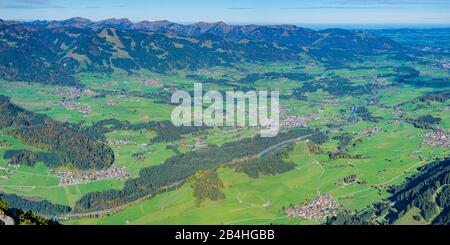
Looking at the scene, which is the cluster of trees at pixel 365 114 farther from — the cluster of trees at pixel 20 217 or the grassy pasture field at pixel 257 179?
the cluster of trees at pixel 20 217

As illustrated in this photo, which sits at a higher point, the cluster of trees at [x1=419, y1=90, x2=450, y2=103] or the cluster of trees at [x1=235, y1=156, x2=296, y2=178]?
the cluster of trees at [x1=419, y1=90, x2=450, y2=103]

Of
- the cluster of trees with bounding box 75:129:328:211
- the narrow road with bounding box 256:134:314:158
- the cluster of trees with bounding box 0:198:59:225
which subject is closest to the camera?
the cluster of trees with bounding box 0:198:59:225

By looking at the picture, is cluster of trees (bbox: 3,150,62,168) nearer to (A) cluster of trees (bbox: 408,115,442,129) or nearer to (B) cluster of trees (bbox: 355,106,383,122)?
(B) cluster of trees (bbox: 355,106,383,122)

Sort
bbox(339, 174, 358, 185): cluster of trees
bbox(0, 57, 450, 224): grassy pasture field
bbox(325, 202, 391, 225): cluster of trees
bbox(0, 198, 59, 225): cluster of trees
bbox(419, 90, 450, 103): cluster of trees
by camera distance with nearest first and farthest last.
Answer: bbox(0, 198, 59, 225): cluster of trees < bbox(325, 202, 391, 225): cluster of trees < bbox(0, 57, 450, 224): grassy pasture field < bbox(339, 174, 358, 185): cluster of trees < bbox(419, 90, 450, 103): cluster of trees

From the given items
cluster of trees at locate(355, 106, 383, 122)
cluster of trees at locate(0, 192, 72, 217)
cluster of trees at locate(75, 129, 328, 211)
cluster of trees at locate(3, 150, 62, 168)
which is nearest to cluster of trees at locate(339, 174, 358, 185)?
cluster of trees at locate(75, 129, 328, 211)

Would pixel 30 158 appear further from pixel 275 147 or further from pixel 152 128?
pixel 275 147

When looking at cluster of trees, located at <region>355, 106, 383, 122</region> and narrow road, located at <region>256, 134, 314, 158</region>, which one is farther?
cluster of trees, located at <region>355, 106, 383, 122</region>
